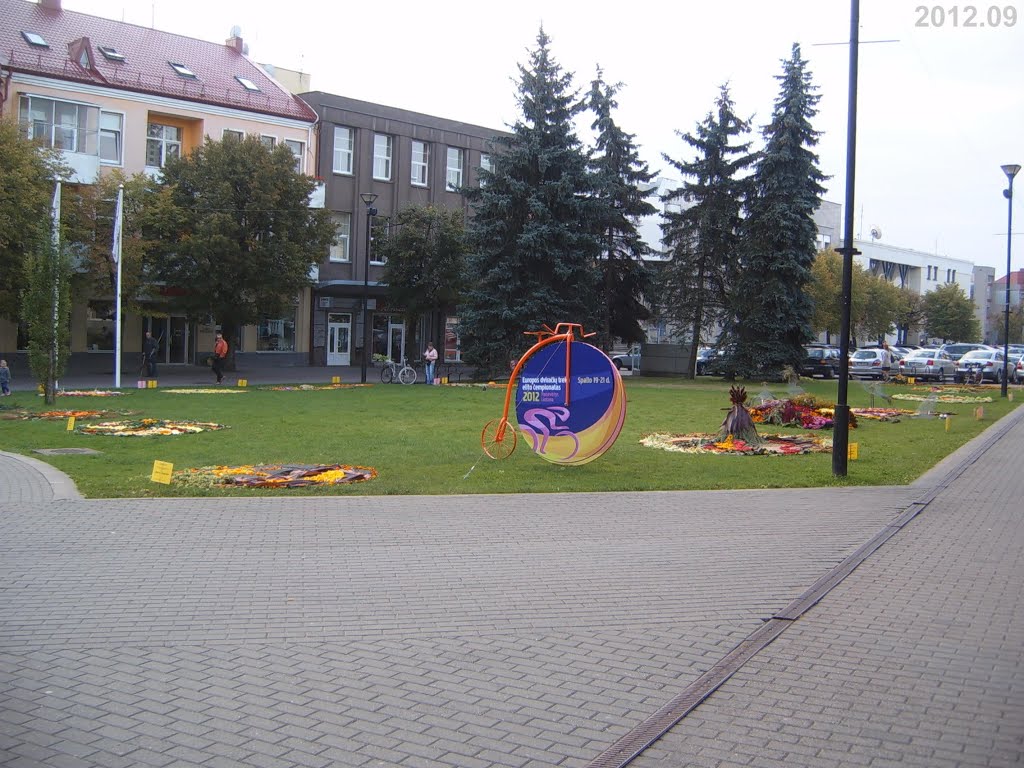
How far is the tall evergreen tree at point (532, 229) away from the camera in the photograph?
122 ft

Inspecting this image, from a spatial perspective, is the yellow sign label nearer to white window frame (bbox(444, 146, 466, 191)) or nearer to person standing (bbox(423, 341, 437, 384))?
person standing (bbox(423, 341, 437, 384))

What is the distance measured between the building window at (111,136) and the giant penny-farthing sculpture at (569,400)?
107 feet

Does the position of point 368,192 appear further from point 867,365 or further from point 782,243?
point 867,365

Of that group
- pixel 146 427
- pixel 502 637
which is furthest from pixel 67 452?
pixel 502 637

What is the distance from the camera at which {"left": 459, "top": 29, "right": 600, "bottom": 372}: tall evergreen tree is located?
3706 centimetres

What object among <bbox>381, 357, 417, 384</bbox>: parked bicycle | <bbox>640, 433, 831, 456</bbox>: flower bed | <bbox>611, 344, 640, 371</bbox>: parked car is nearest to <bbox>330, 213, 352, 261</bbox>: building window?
<bbox>381, 357, 417, 384</bbox>: parked bicycle

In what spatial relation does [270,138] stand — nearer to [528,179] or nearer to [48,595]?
[528,179]

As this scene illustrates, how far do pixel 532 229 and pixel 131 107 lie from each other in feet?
60.0

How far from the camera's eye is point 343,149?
49031mm

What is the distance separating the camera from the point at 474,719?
4.75 meters

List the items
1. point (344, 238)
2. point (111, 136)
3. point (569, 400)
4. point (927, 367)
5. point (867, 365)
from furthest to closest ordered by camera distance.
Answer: point (344, 238)
point (867, 365)
point (927, 367)
point (111, 136)
point (569, 400)

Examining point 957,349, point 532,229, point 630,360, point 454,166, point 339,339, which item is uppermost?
point 454,166

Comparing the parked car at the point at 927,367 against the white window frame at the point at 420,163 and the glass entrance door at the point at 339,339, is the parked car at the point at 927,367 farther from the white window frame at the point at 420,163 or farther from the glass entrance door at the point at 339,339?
the glass entrance door at the point at 339,339

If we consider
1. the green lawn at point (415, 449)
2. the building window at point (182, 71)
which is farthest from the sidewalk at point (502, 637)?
the building window at point (182, 71)
